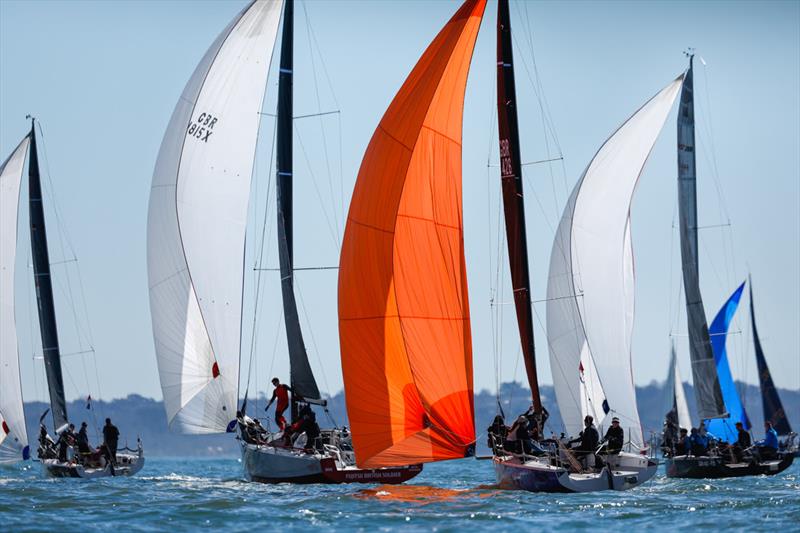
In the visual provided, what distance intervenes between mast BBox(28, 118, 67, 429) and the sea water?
1150 cm

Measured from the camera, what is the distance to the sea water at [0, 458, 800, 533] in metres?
22.6

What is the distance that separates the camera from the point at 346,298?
25.7 m

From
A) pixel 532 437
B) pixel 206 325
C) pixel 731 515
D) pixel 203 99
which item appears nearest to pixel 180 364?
pixel 206 325

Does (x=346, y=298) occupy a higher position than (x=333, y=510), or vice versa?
(x=346, y=298)

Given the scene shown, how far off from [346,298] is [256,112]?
10.5 m

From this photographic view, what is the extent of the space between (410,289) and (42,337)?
21.5 meters

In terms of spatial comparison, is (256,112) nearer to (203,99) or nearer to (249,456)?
(203,99)

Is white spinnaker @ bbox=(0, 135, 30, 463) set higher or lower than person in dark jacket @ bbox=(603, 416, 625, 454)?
higher

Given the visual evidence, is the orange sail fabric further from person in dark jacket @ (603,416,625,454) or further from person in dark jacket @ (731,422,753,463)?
person in dark jacket @ (731,422,753,463)

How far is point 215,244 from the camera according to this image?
109 ft

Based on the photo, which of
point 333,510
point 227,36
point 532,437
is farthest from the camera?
point 227,36

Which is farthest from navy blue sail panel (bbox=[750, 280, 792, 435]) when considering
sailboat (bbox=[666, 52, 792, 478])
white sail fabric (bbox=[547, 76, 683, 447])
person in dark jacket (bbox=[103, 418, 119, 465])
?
person in dark jacket (bbox=[103, 418, 119, 465])

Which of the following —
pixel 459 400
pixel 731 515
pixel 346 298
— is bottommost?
pixel 731 515

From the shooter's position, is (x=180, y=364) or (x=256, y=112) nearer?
(x=180, y=364)
